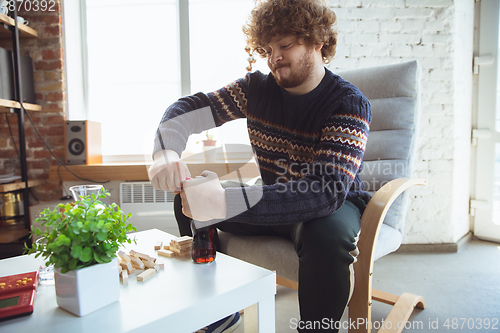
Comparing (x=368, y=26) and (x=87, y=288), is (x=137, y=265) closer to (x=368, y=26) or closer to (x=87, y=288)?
(x=87, y=288)

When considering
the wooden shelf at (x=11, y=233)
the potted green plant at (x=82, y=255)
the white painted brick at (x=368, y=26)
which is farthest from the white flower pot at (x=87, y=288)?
the white painted brick at (x=368, y=26)

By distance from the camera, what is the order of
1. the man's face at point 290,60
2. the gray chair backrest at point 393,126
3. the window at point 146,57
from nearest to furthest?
the man's face at point 290,60 → the gray chair backrest at point 393,126 → the window at point 146,57

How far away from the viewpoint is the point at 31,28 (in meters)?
1.95

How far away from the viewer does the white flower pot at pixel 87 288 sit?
1.67 ft

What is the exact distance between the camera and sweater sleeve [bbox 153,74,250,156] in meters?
0.99

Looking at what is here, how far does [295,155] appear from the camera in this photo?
3.22 feet

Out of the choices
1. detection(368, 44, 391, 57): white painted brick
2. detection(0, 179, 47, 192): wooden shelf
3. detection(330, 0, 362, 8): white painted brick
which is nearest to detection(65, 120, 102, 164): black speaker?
detection(0, 179, 47, 192): wooden shelf

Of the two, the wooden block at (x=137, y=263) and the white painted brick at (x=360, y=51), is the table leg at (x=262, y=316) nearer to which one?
the wooden block at (x=137, y=263)

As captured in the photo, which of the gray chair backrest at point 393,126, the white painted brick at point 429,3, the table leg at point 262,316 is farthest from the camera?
the white painted brick at point 429,3

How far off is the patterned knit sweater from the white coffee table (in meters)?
0.13

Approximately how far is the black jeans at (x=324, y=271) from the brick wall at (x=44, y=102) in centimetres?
191

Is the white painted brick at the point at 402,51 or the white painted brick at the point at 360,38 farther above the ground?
the white painted brick at the point at 360,38

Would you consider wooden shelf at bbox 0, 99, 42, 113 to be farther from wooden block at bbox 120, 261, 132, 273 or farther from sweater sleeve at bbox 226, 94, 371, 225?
sweater sleeve at bbox 226, 94, 371, 225

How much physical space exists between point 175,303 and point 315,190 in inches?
14.8
